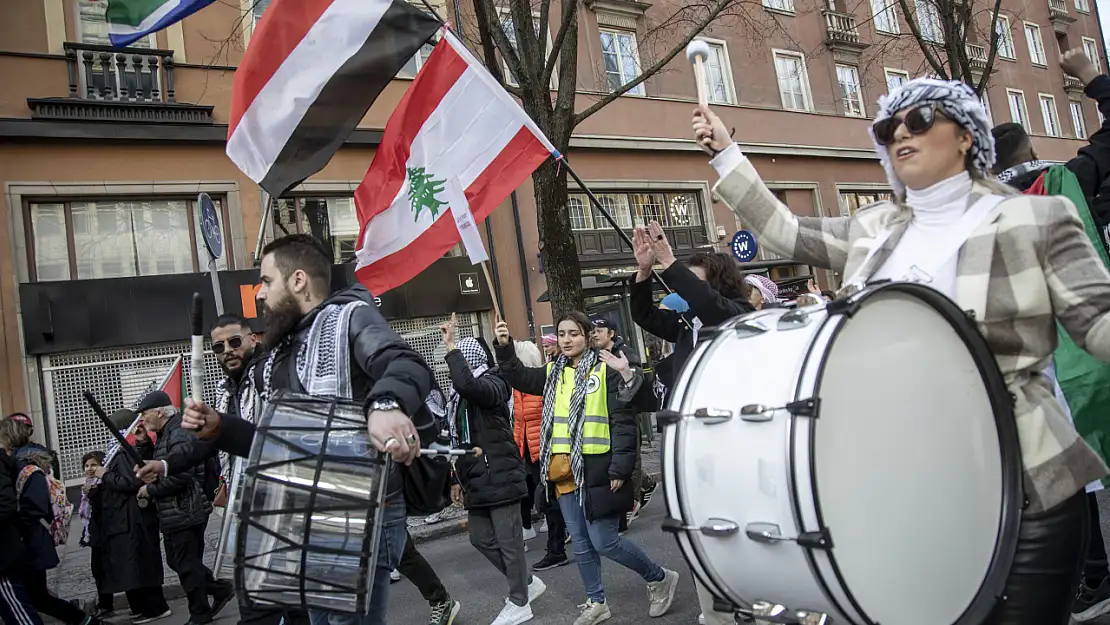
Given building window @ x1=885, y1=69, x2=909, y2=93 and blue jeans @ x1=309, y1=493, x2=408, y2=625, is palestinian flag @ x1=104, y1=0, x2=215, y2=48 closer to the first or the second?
blue jeans @ x1=309, y1=493, x2=408, y2=625

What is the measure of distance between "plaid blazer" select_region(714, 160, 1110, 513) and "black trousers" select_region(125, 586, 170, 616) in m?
6.75

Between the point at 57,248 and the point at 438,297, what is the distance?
6074mm

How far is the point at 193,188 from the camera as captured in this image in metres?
13.5

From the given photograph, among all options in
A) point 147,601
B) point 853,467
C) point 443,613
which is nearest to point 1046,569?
point 853,467

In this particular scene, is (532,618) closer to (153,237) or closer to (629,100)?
(153,237)

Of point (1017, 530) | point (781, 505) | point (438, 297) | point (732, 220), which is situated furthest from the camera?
point (732, 220)

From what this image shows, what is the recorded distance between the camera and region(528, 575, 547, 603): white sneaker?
5.88m

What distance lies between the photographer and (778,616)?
2090mm

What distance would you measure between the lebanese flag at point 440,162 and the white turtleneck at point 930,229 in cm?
309

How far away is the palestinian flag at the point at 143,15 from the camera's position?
5.39 meters

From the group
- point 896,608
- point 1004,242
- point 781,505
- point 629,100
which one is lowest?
point 896,608

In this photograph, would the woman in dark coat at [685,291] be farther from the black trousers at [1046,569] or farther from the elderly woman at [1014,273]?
the black trousers at [1046,569]

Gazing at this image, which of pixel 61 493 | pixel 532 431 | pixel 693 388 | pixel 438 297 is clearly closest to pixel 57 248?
pixel 438 297

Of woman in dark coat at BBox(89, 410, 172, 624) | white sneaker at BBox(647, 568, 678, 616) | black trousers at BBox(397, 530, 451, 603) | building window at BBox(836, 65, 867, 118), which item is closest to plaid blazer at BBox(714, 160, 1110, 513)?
white sneaker at BBox(647, 568, 678, 616)
